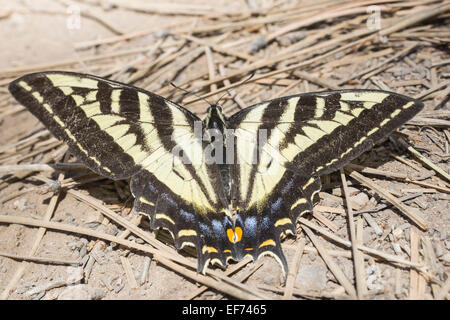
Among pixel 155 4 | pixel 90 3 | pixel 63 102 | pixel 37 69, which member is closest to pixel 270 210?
pixel 63 102

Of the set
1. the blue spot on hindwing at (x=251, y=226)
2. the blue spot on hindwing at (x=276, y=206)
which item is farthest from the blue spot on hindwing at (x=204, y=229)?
the blue spot on hindwing at (x=276, y=206)

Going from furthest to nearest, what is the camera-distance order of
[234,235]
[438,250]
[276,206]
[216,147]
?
1. [216,147]
2. [276,206]
3. [234,235]
4. [438,250]

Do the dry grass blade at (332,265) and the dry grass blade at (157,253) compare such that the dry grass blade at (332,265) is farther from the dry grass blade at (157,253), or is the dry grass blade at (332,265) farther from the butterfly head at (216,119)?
the butterfly head at (216,119)

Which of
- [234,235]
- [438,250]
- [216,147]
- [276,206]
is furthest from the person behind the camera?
[216,147]

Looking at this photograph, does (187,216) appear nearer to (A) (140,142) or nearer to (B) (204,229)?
(B) (204,229)

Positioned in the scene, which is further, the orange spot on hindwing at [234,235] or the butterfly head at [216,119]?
the butterfly head at [216,119]

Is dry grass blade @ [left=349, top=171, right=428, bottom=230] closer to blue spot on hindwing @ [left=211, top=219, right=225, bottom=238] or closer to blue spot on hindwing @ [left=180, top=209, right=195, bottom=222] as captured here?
blue spot on hindwing @ [left=211, top=219, right=225, bottom=238]

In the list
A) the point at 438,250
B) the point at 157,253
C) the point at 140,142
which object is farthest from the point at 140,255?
the point at 438,250

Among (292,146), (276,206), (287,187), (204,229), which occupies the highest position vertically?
(292,146)
